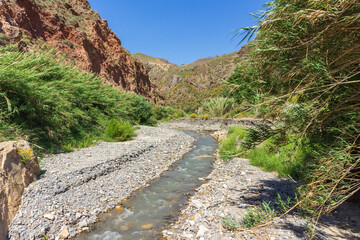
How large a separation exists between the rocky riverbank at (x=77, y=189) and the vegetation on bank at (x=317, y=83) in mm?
3716

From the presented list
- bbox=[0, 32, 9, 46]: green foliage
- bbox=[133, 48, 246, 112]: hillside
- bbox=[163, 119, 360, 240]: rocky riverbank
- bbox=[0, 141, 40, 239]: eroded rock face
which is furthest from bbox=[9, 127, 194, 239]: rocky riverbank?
bbox=[133, 48, 246, 112]: hillside

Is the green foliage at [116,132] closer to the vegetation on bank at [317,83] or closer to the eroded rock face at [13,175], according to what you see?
the eroded rock face at [13,175]

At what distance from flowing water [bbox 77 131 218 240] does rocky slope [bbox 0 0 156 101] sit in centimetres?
1265

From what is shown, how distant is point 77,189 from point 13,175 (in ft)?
4.41

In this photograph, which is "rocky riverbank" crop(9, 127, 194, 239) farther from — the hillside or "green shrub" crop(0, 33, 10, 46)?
the hillside

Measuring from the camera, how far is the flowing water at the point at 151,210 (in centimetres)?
373

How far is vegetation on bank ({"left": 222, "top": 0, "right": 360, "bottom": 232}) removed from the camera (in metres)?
2.20

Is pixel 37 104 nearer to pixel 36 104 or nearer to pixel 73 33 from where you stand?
pixel 36 104

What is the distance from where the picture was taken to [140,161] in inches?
311

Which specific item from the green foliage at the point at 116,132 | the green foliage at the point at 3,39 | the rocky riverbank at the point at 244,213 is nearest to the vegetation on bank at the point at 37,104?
the green foliage at the point at 116,132

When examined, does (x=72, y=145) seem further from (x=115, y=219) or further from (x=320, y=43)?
(x=320, y=43)

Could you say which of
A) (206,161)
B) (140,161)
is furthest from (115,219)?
(206,161)

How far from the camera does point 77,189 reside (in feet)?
15.4

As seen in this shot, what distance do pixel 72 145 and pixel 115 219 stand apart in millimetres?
4835
